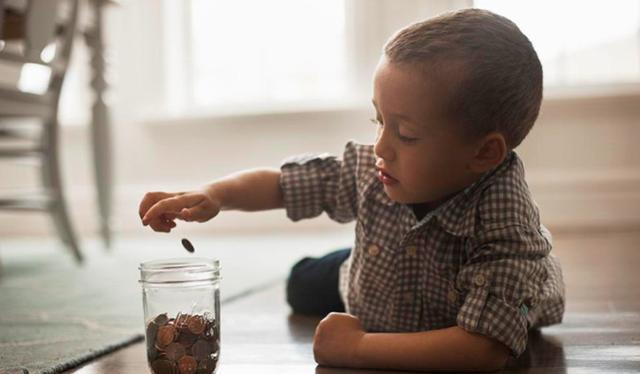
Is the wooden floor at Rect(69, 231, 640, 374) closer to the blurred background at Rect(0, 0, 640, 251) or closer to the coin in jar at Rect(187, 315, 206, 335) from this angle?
the coin in jar at Rect(187, 315, 206, 335)

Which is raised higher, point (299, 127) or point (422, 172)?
point (422, 172)

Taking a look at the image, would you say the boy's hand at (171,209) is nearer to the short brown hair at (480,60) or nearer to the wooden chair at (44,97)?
the short brown hair at (480,60)

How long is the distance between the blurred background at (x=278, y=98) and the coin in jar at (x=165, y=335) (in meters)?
2.16

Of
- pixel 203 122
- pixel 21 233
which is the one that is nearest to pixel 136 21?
pixel 203 122

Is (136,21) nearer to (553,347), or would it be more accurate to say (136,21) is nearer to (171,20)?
(171,20)

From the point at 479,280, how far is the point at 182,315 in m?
0.32

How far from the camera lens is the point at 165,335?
80cm

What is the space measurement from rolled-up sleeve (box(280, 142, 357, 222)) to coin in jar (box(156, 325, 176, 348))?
332mm

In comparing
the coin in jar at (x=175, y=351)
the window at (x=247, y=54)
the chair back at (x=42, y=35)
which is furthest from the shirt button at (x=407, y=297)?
the window at (x=247, y=54)

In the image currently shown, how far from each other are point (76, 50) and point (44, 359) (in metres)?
2.56

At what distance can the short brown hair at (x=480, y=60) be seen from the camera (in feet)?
2.82

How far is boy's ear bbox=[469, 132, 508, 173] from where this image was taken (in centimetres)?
90

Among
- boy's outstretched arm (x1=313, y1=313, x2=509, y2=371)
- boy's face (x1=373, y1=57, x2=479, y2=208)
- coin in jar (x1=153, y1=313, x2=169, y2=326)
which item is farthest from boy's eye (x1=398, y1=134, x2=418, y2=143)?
coin in jar (x1=153, y1=313, x2=169, y2=326)

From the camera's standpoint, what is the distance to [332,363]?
3.02ft
